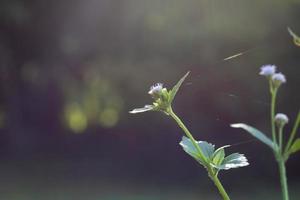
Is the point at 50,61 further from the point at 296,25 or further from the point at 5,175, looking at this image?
the point at 296,25

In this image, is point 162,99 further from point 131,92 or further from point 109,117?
point 109,117

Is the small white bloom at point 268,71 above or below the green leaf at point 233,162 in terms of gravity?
above

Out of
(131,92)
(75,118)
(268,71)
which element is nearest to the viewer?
(268,71)

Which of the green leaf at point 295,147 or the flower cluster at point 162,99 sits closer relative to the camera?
the green leaf at point 295,147

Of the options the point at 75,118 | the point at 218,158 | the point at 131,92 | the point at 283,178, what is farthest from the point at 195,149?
the point at 75,118

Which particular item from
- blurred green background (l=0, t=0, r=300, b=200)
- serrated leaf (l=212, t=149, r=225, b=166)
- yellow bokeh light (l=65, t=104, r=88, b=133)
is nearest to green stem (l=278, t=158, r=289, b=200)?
serrated leaf (l=212, t=149, r=225, b=166)

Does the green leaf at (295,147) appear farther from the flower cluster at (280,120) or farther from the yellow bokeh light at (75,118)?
the yellow bokeh light at (75,118)

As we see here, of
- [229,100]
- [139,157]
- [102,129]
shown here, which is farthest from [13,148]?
[229,100]

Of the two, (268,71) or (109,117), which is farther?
(109,117)

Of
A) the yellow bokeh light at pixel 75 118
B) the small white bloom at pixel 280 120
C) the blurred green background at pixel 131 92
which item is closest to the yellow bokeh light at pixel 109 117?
the blurred green background at pixel 131 92

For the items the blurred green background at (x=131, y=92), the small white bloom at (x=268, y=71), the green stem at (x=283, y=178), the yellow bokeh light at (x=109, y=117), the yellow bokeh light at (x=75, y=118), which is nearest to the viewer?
the green stem at (x=283, y=178)
